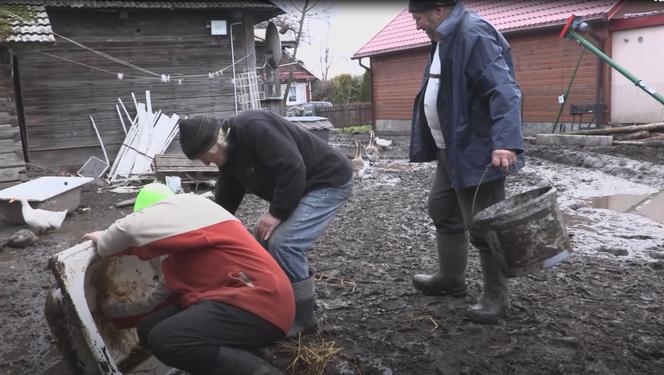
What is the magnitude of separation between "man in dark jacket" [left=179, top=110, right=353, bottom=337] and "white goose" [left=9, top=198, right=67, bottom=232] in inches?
165

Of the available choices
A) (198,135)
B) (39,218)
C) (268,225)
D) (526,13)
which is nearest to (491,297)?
(268,225)

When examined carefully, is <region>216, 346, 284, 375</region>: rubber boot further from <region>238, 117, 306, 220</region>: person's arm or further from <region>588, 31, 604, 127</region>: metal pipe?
<region>588, 31, 604, 127</region>: metal pipe

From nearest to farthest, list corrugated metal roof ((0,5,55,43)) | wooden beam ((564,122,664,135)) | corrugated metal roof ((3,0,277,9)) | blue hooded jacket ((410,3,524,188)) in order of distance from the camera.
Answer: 1. blue hooded jacket ((410,3,524,188))
2. corrugated metal roof ((0,5,55,43))
3. corrugated metal roof ((3,0,277,9))
4. wooden beam ((564,122,664,135))

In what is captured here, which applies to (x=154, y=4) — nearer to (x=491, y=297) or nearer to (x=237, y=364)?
(x=491, y=297)

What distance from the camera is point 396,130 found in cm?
2247

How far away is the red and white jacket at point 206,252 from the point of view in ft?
7.13

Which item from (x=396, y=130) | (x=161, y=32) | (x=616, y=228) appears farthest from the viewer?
(x=396, y=130)

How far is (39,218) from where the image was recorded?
634 centimetres

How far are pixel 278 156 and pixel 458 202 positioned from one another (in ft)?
3.77

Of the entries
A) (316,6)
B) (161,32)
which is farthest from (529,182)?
(316,6)

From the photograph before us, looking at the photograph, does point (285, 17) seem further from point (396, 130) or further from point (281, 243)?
point (281, 243)

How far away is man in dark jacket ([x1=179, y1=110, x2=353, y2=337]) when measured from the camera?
2.67 m

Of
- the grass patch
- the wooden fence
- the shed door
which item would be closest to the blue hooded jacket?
the grass patch

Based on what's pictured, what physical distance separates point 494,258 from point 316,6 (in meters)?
26.1
